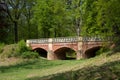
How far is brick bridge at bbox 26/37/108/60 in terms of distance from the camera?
3831 centimetres

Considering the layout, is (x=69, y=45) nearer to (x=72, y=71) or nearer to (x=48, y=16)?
(x=48, y=16)

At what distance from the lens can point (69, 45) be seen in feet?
135

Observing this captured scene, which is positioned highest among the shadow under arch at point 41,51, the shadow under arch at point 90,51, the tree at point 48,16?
the tree at point 48,16

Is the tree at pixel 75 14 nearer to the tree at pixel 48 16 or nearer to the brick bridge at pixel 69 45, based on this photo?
the tree at pixel 48 16

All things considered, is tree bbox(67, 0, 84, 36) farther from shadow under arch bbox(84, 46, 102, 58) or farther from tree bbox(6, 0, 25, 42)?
tree bbox(6, 0, 25, 42)

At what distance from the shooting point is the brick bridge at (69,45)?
38312mm

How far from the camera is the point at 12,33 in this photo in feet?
208

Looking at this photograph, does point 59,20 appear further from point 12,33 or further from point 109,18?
point 109,18

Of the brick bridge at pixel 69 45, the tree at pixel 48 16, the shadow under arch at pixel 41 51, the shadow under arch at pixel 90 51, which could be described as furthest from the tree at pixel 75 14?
the shadow under arch at pixel 41 51

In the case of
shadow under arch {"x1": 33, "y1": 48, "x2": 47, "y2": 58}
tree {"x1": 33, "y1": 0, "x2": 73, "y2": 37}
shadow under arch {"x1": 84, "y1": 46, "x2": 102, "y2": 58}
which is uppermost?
tree {"x1": 33, "y1": 0, "x2": 73, "y2": 37}

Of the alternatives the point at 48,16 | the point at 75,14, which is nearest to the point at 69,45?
the point at 75,14

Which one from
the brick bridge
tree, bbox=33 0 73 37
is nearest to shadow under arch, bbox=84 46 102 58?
the brick bridge

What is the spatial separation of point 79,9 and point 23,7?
13.3 metres

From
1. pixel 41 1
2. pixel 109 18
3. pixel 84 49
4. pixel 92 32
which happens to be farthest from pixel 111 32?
pixel 41 1
